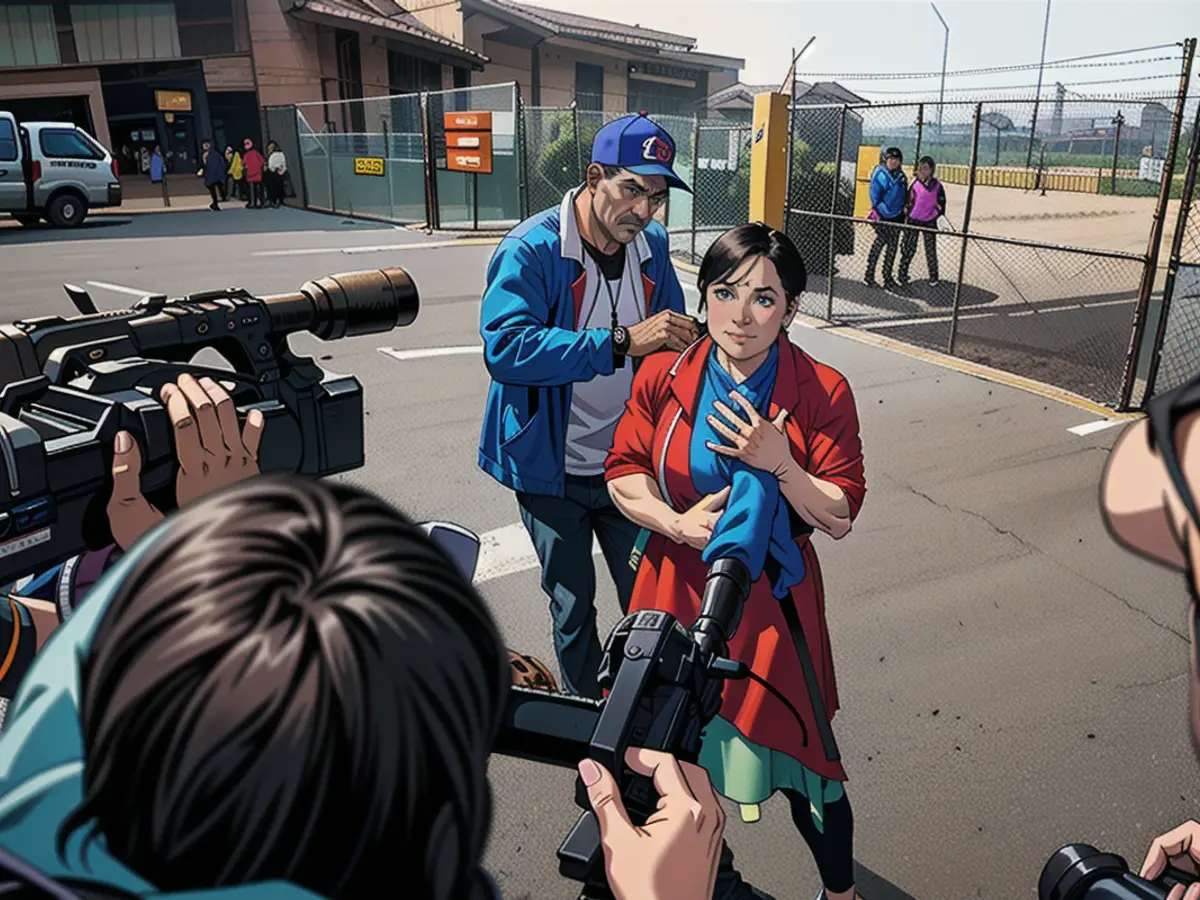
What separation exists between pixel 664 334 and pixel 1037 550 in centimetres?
322

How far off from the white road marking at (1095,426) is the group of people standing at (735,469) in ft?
16.1

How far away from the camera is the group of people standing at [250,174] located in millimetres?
20141

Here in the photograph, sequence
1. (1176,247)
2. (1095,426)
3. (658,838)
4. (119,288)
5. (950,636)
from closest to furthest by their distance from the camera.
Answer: (658,838) < (950,636) < (1176,247) < (1095,426) < (119,288)

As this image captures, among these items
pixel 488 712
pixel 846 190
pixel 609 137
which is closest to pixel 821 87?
pixel 846 190

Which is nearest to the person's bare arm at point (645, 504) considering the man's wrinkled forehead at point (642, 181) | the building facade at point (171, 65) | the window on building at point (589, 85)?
the man's wrinkled forehead at point (642, 181)

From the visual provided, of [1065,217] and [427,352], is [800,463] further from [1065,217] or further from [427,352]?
[1065,217]

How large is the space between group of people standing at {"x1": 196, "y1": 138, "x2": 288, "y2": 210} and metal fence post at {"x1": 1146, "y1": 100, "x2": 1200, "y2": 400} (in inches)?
722

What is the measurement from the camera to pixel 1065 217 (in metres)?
21.4

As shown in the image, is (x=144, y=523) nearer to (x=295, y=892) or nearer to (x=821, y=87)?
(x=295, y=892)

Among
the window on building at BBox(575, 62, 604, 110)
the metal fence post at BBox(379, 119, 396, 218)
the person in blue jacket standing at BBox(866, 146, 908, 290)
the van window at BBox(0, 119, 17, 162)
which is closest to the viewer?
the person in blue jacket standing at BBox(866, 146, 908, 290)

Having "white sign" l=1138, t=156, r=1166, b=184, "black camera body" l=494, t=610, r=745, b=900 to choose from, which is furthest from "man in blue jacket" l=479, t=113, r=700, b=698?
"white sign" l=1138, t=156, r=1166, b=184

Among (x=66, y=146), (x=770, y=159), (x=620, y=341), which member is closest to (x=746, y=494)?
(x=620, y=341)

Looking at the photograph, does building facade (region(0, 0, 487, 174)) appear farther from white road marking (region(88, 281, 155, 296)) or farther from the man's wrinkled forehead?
the man's wrinkled forehead

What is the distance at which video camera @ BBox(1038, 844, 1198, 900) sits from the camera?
117 centimetres
